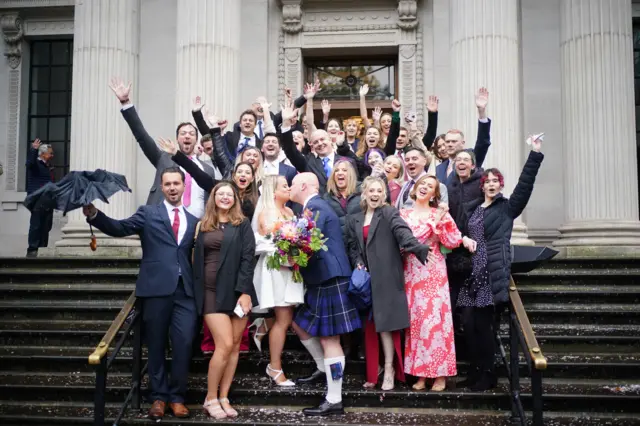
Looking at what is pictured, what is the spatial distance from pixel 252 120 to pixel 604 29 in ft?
20.0

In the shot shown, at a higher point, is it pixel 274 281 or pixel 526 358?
pixel 274 281

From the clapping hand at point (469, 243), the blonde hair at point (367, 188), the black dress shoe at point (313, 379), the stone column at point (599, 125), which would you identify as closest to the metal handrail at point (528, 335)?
the clapping hand at point (469, 243)

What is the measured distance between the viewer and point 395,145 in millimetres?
8766

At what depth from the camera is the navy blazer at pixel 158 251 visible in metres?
6.13

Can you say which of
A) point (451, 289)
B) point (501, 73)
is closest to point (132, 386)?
point (451, 289)

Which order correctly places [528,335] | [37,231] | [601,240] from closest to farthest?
1. [528,335]
2. [601,240]
3. [37,231]

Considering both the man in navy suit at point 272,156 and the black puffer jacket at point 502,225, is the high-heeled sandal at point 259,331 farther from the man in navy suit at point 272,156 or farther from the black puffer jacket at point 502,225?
the black puffer jacket at point 502,225

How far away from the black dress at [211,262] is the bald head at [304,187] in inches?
34.1

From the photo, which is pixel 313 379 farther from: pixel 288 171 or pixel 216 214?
pixel 288 171

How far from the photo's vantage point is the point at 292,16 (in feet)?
42.8

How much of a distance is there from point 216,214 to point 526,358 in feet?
10.2

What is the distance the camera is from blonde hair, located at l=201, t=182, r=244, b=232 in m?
6.28

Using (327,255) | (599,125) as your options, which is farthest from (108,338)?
(599,125)

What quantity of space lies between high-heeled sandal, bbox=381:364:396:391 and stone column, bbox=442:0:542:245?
14.8ft
